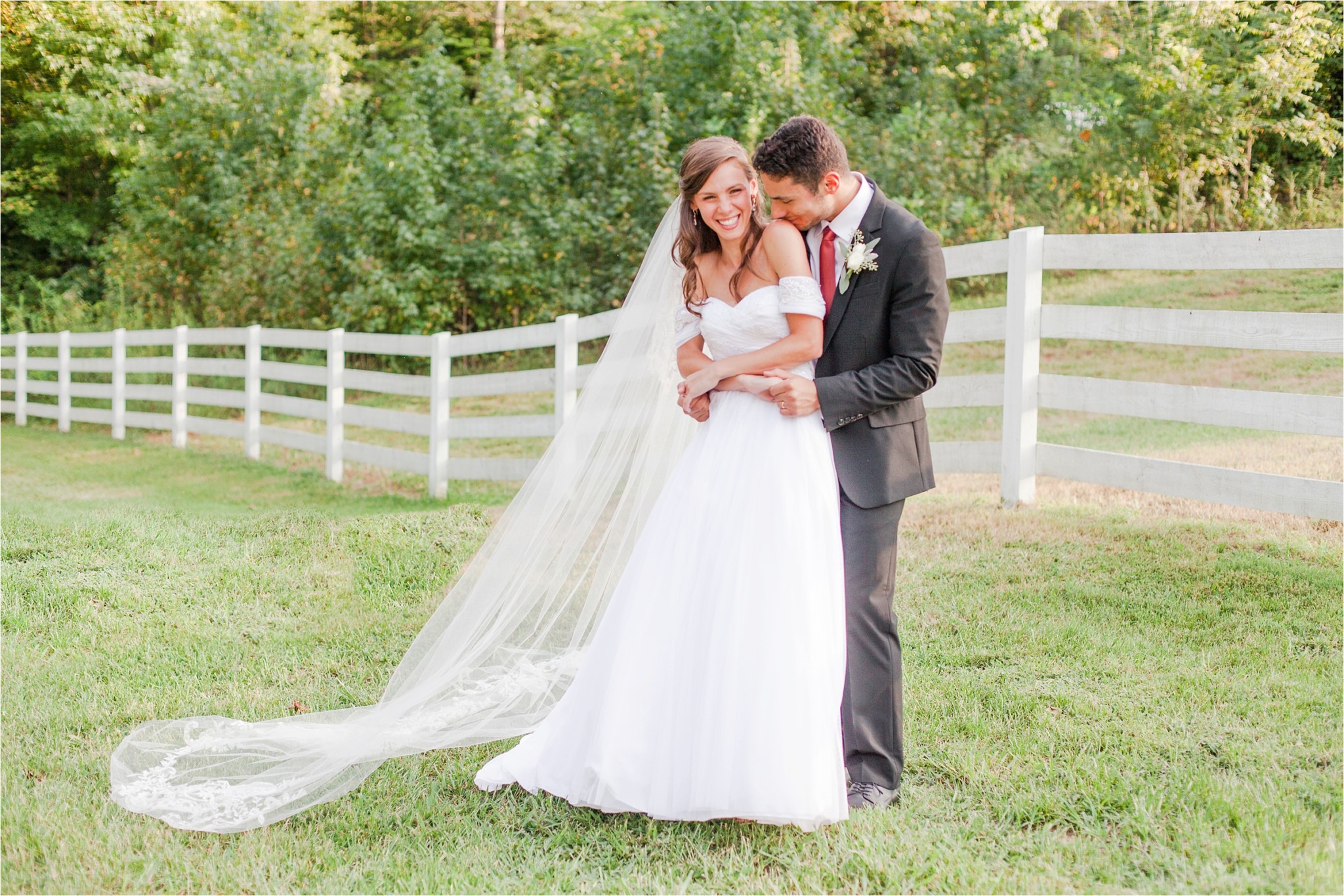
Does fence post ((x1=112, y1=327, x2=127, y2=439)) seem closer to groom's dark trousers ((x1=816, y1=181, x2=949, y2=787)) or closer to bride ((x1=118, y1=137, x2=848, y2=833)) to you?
bride ((x1=118, y1=137, x2=848, y2=833))

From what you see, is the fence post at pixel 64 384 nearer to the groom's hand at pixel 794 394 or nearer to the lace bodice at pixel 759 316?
the lace bodice at pixel 759 316

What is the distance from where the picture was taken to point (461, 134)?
15.0m

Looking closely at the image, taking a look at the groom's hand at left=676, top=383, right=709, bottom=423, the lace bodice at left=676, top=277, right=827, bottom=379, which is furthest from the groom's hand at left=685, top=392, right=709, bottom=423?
the lace bodice at left=676, top=277, right=827, bottom=379

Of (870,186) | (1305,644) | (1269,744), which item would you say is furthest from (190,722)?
(1305,644)

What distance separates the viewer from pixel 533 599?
3770 millimetres

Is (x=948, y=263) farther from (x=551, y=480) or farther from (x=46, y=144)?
(x=46, y=144)

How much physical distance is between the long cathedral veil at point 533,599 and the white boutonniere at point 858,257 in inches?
24.7

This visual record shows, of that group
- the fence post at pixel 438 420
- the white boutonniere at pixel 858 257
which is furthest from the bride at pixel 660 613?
the fence post at pixel 438 420

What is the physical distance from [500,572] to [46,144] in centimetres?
2421

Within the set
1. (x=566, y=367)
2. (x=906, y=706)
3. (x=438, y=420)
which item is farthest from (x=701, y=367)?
(x=438, y=420)

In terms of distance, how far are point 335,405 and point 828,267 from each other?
748 cm

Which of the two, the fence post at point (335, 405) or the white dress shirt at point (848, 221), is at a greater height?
the white dress shirt at point (848, 221)

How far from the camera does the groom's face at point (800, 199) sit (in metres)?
3.07

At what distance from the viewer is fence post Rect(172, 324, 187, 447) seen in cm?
1260
